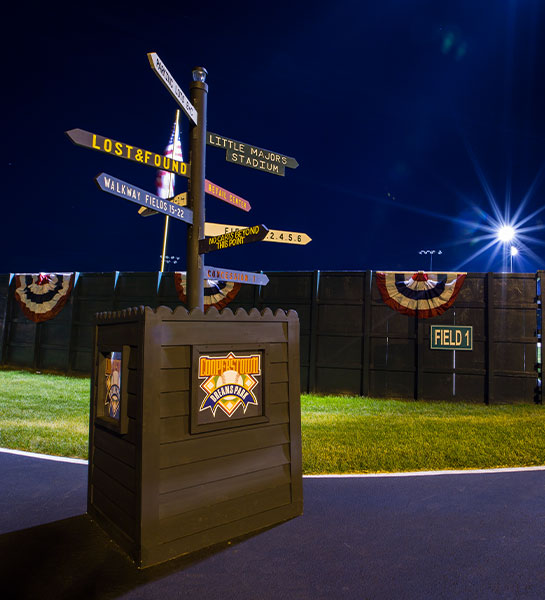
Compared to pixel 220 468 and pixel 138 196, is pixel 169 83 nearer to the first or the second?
pixel 138 196

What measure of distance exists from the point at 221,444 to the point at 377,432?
4228 mm

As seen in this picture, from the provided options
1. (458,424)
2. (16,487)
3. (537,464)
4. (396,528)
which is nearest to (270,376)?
(396,528)

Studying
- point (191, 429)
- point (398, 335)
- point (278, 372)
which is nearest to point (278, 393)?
point (278, 372)

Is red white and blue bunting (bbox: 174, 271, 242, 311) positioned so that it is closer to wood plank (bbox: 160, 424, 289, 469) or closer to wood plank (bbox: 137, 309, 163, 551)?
wood plank (bbox: 160, 424, 289, 469)

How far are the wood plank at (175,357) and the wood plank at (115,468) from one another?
82cm

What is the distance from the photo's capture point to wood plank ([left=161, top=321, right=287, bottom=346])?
11.5ft

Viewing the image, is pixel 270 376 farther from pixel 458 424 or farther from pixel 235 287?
pixel 235 287

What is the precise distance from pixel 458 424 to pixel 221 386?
227 inches

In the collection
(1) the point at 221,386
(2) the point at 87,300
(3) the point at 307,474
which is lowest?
(3) the point at 307,474

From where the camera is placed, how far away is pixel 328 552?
135 inches

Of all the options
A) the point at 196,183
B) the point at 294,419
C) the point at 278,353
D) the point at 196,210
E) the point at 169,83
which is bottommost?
the point at 294,419

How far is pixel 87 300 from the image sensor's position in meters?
14.5

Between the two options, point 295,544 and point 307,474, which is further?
point 307,474

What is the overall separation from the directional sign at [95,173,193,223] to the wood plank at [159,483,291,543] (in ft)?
9.85
